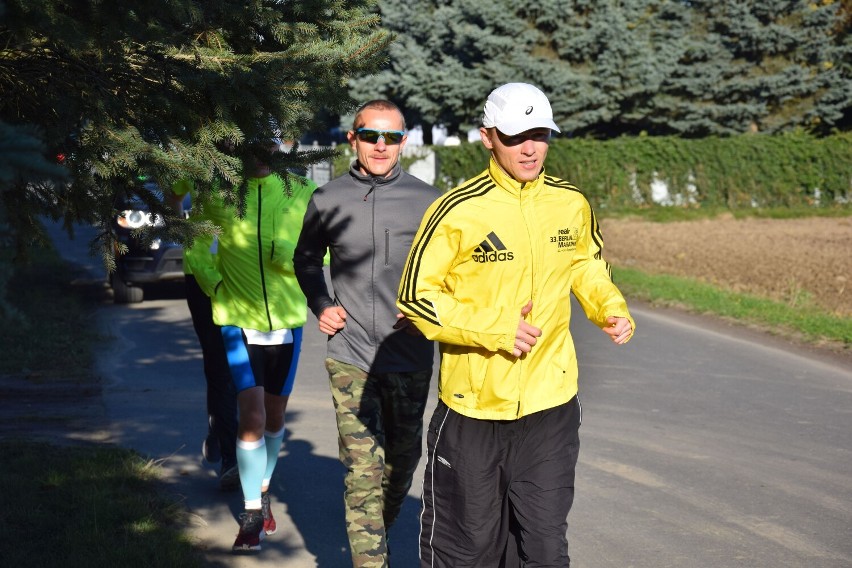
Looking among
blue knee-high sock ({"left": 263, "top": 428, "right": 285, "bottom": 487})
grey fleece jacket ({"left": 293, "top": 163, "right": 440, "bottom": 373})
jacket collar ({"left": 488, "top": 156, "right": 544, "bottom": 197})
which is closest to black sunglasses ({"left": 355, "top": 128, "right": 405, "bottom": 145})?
grey fleece jacket ({"left": 293, "top": 163, "right": 440, "bottom": 373})

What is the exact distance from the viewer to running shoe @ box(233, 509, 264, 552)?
580 centimetres

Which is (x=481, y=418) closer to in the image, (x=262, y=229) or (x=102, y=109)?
(x=102, y=109)

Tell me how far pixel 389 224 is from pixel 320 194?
1.19ft

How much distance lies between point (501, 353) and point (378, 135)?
4.81ft

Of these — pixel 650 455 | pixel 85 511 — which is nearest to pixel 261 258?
pixel 85 511

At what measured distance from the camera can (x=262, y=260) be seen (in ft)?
19.9

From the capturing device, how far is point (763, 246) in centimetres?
2180

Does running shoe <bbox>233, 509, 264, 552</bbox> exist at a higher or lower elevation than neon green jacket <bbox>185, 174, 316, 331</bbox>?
lower

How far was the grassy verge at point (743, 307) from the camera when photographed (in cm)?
1249

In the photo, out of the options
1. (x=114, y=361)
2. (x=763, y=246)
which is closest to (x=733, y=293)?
(x=763, y=246)

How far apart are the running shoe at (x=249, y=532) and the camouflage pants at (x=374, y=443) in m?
0.76

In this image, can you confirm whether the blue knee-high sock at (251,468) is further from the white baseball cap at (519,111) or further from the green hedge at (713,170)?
the green hedge at (713,170)

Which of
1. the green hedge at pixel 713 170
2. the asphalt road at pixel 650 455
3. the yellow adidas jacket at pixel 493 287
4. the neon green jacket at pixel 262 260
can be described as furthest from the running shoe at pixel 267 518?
the green hedge at pixel 713 170

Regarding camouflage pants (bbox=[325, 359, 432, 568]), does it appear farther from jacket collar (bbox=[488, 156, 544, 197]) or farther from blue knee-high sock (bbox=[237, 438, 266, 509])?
jacket collar (bbox=[488, 156, 544, 197])
